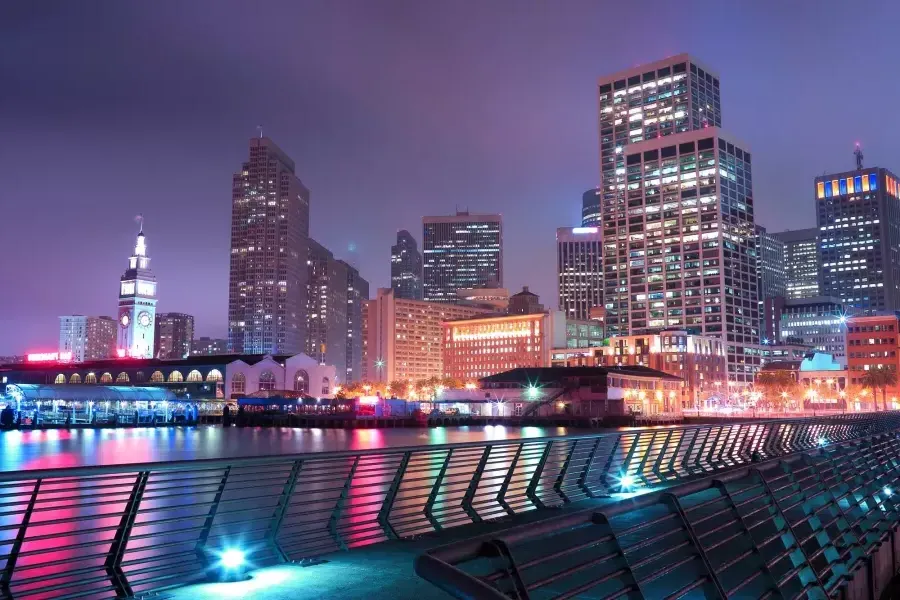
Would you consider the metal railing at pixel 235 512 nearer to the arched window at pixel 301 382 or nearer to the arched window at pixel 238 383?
the arched window at pixel 238 383

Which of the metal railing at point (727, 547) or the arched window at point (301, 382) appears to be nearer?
the metal railing at point (727, 547)

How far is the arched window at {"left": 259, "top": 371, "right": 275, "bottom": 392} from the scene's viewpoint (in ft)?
510

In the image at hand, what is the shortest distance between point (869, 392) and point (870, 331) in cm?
1720

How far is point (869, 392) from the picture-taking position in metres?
171

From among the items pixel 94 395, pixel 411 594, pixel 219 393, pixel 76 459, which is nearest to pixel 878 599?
pixel 411 594

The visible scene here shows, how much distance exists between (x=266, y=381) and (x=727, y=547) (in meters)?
150

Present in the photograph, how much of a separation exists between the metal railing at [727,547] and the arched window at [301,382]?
151m

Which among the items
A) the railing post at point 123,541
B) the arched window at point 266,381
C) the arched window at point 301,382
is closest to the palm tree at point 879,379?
the arched window at point 301,382

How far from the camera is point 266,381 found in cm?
15675

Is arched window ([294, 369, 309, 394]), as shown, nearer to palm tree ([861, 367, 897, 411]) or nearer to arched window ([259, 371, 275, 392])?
arched window ([259, 371, 275, 392])

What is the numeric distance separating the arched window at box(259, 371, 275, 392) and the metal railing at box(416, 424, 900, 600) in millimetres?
145247

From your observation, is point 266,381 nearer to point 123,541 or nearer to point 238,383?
point 238,383

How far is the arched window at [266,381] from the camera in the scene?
510 feet

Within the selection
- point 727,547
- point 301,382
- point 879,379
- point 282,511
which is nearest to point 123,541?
point 282,511
